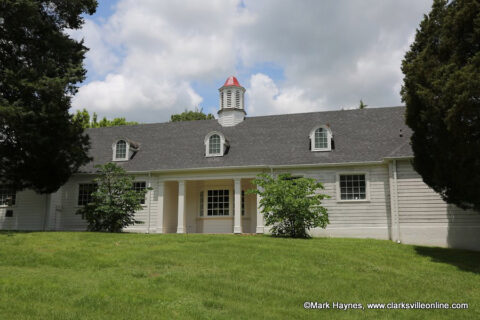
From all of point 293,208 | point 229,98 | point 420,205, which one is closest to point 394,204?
point 420,205

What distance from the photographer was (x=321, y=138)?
65.6 feet

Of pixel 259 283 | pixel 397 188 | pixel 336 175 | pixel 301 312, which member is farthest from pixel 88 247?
pixel 397 188

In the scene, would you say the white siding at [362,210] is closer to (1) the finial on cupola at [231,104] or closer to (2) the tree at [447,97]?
(2) the tree at [447,97]

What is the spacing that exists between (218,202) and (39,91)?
9558 millimetres

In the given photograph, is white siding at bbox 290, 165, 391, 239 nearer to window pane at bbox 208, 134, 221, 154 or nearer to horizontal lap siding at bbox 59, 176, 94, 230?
window pane at bbox 208, 134, 221, 154

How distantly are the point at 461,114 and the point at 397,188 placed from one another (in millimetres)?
6450

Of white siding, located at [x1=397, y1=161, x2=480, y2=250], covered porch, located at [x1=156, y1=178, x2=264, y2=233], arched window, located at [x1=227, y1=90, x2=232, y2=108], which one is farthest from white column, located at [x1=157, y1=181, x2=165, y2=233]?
white siding, located at [x1=397, y1=161, x2=480, y2=250]

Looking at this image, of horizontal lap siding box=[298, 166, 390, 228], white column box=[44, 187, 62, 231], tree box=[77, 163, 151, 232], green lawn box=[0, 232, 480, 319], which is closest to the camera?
green lawn box=[0, 232, 480, 319]

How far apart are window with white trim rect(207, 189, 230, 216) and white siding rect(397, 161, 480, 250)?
815cm

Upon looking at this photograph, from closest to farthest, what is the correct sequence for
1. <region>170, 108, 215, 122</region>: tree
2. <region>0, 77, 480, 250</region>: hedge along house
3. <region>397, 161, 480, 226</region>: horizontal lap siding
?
1. <region>397, 161, 480, 226</region>: horizontal lap siding
2. <region>0, 77, 480, 250</region>: hedge along house
3. <region>170, 108, 215, 122</region>: tree

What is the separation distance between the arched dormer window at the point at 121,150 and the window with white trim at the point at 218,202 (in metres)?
4.83

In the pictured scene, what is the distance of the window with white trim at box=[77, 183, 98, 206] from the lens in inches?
853

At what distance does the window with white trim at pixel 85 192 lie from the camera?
21.7 m

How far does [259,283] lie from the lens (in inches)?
363
